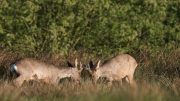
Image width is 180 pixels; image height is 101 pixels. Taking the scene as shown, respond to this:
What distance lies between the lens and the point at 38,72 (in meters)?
15.6

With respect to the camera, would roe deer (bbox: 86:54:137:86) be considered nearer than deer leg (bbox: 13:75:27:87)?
No

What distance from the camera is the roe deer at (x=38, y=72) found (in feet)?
50.3

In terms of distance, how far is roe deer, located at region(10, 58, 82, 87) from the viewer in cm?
1534

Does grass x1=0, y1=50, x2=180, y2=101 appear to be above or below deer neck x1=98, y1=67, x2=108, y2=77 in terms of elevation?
above

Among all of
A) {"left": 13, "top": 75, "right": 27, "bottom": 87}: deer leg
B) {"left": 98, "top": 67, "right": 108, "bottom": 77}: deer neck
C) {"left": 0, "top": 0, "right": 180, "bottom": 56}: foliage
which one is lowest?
{"left": 98, "top": 67, "right": 108, "bottom": 77}: deer neck

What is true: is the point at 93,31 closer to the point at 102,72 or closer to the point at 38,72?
the point at 102,72

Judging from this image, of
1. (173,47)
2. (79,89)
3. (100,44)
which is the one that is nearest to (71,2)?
(100,44)

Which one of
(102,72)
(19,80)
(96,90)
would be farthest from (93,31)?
(96,90)

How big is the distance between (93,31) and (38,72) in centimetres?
539

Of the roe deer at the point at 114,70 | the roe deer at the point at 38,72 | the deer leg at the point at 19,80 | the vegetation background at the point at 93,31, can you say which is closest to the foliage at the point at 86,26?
A: the vegetation background at the point at 93,31

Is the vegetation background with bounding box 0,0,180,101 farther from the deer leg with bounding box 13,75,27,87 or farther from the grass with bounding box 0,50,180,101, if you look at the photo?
the deer leg with bounding box 13,75,27,87

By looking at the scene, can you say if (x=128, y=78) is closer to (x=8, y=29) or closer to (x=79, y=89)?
(x=79, y=89)

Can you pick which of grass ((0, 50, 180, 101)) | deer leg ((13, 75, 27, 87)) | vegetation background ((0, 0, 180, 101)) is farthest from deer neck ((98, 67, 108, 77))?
deer leg ((13, 75, 27, 87))

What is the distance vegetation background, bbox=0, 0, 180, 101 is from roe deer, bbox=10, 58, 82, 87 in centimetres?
218
